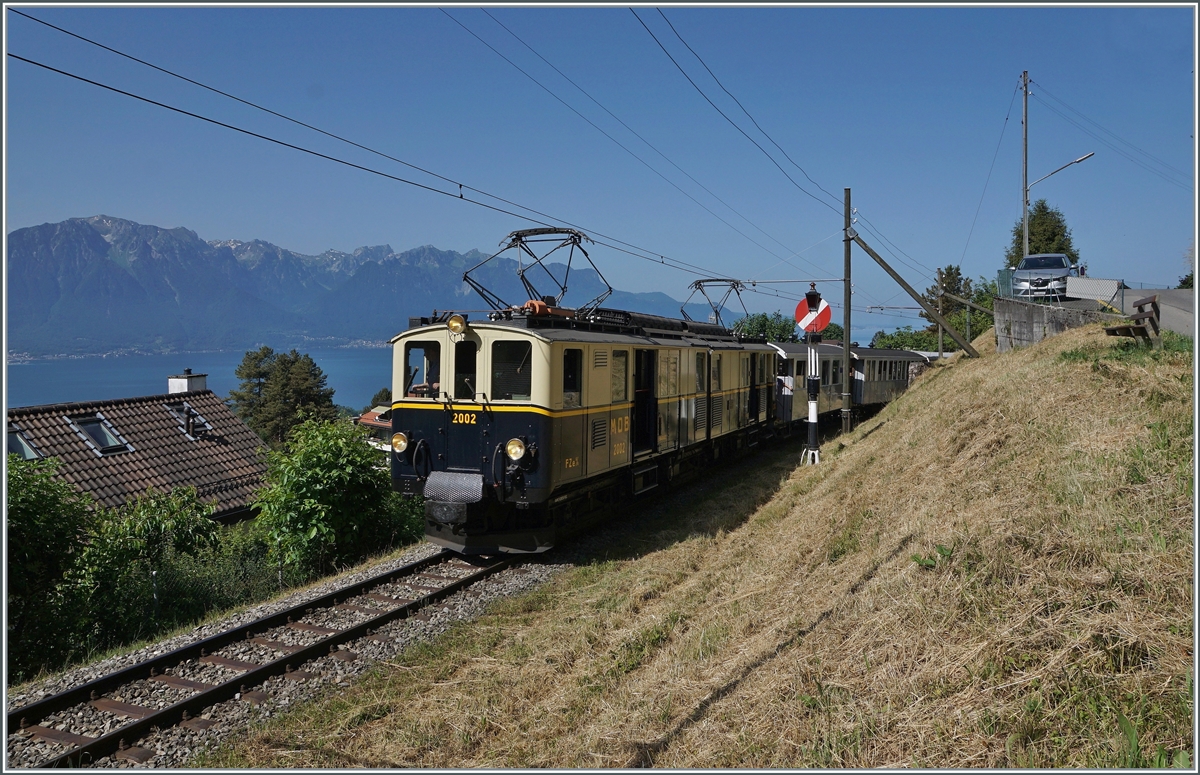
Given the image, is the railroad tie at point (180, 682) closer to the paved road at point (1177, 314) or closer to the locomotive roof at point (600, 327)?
the locomotive roof at point (600, 327)

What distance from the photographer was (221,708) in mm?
6043

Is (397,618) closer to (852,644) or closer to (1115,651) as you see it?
(852,644)

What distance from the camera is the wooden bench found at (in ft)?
33.6

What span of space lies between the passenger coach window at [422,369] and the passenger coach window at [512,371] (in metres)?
0.96

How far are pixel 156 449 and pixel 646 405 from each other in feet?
46.5

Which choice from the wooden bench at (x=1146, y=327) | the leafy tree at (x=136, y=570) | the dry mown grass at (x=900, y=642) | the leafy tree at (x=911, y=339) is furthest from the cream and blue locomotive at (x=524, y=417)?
the leafy tree at (x=911, y=339)

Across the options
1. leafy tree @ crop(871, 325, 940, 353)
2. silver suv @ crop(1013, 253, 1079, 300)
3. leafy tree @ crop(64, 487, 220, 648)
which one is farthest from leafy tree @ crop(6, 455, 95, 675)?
leafy tree @ crop(871, 325, 940, 353)

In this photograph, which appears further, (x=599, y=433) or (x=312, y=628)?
(x=599, y=433)

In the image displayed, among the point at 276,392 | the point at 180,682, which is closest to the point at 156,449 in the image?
the point at 180,682

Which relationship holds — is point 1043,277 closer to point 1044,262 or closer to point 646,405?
point 1044,262

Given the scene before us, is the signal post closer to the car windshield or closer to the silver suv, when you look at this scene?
the silver suv

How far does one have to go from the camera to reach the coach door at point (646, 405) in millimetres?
12461

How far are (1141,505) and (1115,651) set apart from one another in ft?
5.44

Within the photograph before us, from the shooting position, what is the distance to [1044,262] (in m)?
24.3
